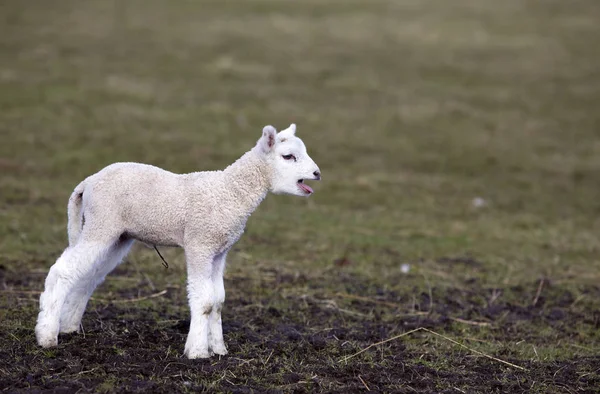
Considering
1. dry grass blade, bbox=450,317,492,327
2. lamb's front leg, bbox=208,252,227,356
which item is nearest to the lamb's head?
lamb's front leg, bbox=208,252,227,356

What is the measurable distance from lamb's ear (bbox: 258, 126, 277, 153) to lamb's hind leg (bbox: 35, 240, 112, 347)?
1761mm

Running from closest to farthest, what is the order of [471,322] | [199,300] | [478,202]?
[199,300] < [471,322] < [478,202]

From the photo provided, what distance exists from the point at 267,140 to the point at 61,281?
2.38m

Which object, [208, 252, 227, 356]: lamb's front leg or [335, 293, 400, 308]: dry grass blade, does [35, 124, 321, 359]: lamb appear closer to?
[208, 252, 227, 356]: lamb's front leg

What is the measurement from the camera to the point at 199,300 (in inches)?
322

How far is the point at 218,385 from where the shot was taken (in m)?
7.47

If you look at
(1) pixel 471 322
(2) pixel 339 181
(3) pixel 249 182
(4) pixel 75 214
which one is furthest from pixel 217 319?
(2) pixel 339 181

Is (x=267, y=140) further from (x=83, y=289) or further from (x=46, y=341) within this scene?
(x=46, y=341)

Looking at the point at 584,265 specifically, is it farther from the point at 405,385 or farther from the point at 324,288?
the point at 405,385

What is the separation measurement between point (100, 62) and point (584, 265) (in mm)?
17882

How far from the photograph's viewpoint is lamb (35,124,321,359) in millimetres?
8250

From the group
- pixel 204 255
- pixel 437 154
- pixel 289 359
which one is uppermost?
pixel 204 255

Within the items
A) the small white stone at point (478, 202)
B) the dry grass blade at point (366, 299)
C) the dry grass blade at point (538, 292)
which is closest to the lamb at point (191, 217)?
the dry grass blade at point (366, 299)

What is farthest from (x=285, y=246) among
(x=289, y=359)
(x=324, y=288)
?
(x=289, y=359)
